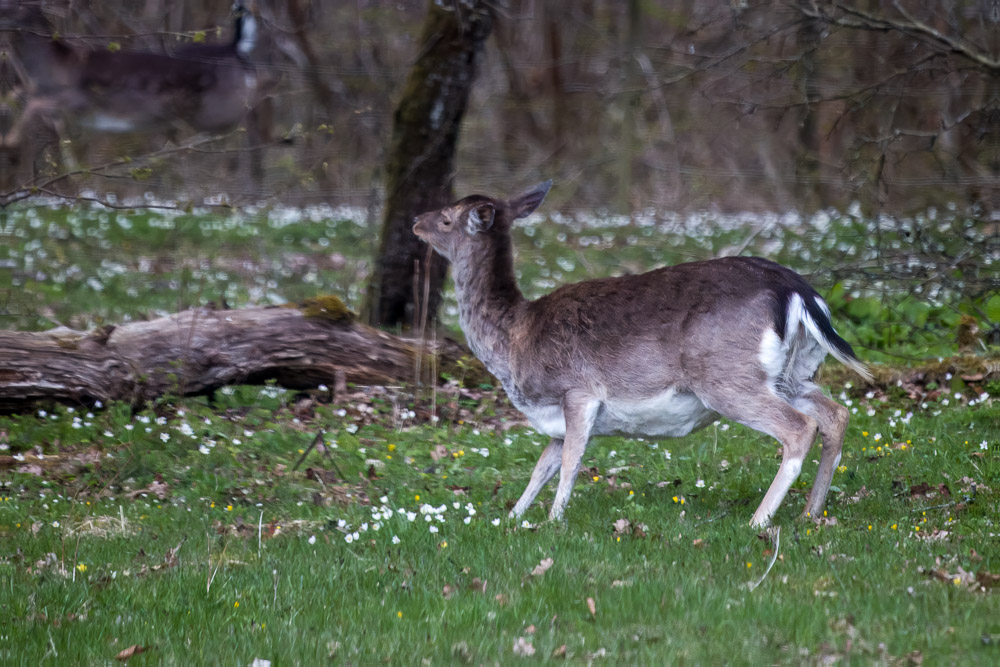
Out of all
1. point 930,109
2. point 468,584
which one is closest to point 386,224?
point 468,584

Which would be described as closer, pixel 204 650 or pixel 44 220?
pixel 204 650

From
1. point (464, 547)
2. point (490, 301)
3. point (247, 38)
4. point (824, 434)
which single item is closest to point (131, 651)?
point (464, 547)

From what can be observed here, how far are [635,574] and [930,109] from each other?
1891 centimetres

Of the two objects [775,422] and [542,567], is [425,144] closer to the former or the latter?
[775,422]

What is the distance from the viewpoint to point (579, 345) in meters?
6.80

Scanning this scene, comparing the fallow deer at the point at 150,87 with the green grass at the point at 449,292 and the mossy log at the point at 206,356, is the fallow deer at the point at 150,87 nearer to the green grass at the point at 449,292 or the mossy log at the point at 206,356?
the green grass at the point at 449,292

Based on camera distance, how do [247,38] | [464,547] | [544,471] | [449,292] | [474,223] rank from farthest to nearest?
[247,38] < [449,292] < [474,223] < [544,471] < [464,547]

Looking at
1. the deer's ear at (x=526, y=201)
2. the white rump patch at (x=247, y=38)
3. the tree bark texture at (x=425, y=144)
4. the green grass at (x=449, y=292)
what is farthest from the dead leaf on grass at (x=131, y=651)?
the white rump patch at (x=247, y=38)

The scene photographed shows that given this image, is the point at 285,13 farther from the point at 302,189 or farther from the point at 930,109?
the point at 930,109

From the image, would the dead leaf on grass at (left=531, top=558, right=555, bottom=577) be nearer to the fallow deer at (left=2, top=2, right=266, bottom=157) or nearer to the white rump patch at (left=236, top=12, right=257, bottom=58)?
the fallow deer at (left=2, top=2, right=266, bottom=157)

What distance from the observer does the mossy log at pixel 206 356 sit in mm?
8969

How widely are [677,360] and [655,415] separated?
37 cm

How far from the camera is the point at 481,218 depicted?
7.61m

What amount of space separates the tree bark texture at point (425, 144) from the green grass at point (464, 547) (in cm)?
297
